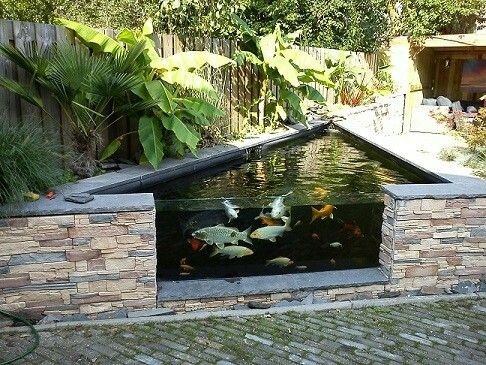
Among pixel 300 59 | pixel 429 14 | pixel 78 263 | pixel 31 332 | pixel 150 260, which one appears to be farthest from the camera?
pixel 429 14

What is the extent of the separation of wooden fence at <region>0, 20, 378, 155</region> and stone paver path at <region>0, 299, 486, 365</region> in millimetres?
2113

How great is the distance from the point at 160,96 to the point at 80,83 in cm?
85

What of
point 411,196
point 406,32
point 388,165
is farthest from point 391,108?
point 411,196

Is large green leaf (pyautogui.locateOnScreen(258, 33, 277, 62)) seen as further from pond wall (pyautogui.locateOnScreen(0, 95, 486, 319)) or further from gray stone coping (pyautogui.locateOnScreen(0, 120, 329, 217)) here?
pond wall (pyautogui.locateOnScreen(0, 95, 486, 319))

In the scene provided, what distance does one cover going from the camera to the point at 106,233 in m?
3.57

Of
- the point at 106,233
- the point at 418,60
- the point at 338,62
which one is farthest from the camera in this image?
the point at 418,60

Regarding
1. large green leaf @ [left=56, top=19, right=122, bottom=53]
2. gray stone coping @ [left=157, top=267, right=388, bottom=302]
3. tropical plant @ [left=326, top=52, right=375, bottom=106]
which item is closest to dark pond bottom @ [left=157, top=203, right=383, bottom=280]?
gray stone coping @ [left=157, top=267, right=388, bottom=302]

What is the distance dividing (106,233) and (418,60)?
1713 cm

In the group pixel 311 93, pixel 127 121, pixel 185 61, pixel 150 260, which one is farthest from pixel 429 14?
pixel 150 260

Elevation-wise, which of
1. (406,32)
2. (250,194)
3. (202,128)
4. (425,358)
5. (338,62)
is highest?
(406,32)

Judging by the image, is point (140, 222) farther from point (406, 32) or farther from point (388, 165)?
point (406, 32)

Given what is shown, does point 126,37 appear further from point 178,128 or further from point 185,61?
point 178,128

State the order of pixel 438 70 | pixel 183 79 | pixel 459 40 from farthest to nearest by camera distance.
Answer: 1. pixel 438 70
2. pixel 459 40
3. pixel 183 79

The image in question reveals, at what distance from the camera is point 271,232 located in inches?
167
